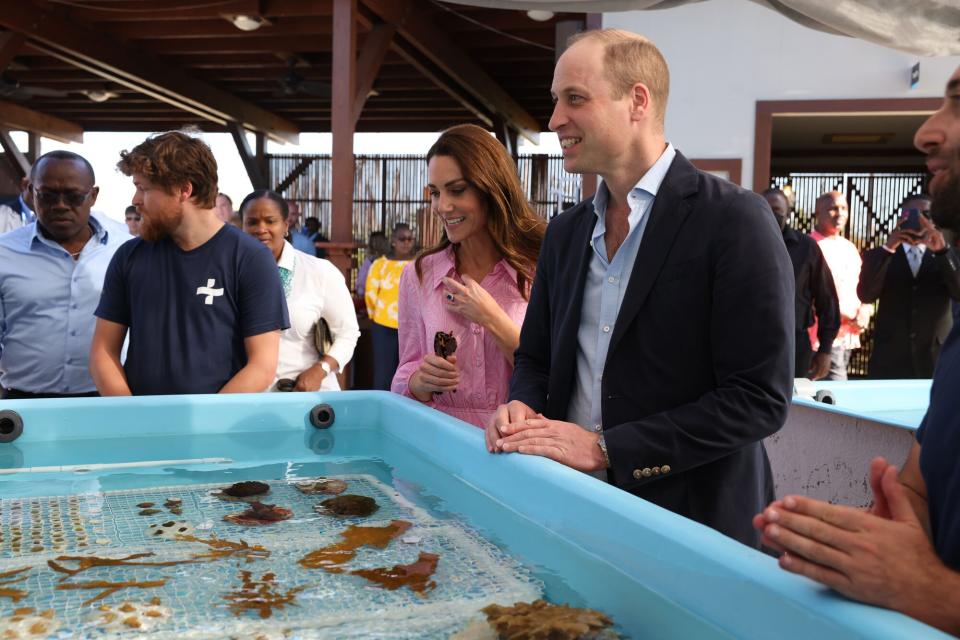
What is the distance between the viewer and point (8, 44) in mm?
8695

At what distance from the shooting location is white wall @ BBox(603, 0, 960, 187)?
6.46 meters

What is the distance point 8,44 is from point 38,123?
19.6ft

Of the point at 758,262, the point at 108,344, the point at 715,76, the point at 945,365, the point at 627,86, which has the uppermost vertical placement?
the point at 715,76

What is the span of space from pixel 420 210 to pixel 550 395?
1201 centimetres

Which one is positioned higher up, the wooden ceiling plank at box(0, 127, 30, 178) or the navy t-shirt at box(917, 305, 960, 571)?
the wooden ceiling plank at box(0, 127, 30, 178)

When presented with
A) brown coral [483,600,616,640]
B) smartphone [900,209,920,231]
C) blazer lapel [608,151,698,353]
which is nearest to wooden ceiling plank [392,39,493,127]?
smartphone [900,209,920,231]

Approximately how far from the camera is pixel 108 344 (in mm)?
2678

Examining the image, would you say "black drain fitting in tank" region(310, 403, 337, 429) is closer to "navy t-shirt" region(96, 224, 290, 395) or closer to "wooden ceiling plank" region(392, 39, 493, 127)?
"navy t-shirt" region(96, 224, 290, 395)

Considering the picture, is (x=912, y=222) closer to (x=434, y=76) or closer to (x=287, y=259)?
(x=287, y=259)

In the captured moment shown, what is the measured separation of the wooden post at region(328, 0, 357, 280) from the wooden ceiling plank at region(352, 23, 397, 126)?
162 mm

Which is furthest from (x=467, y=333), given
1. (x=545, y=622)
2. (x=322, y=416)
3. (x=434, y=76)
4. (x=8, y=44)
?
(x=434, y=76)

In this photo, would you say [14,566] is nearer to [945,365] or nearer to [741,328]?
[741,328]

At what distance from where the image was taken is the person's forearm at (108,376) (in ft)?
8.73

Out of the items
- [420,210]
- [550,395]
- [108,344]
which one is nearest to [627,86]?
[550,395]
